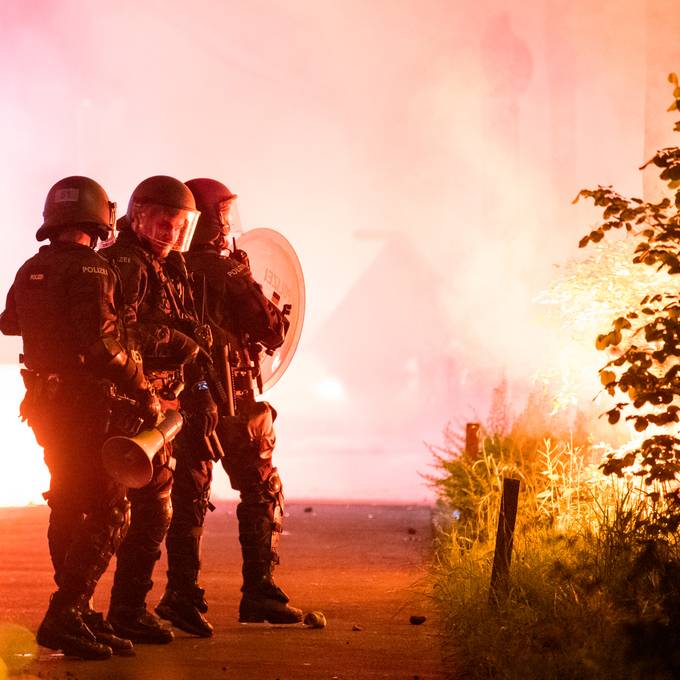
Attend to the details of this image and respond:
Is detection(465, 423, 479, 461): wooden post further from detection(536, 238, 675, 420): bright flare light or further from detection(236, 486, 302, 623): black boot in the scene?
detection(236, 486, 302, 623): black boot

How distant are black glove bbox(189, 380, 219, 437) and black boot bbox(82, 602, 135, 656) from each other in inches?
44.9

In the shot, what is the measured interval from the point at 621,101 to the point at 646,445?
987 cm

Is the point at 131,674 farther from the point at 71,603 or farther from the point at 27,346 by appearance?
the point at 27,346

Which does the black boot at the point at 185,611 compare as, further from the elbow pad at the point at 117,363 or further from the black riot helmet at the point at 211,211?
the black riot helmet at the point at 211,211

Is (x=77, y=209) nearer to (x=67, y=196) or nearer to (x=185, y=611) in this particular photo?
(x=67, y=196)

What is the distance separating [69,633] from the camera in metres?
6.23

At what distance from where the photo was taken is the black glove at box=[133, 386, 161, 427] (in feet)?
21.0

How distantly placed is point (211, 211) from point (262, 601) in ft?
6.94

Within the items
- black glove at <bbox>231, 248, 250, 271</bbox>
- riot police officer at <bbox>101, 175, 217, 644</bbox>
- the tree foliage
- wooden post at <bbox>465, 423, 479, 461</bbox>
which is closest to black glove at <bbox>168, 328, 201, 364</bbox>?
riot police officer at <bbox>101, 175, 217, 644</bbox>

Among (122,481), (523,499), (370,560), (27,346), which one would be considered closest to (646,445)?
(122,481)

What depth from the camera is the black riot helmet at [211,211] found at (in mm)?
7703

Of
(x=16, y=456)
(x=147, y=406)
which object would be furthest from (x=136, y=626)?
(x=16, y=456)

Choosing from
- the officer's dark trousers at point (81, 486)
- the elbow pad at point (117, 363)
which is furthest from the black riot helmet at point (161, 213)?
the officer's dark trousers at point (81, 486)

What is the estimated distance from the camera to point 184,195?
7039 mm
